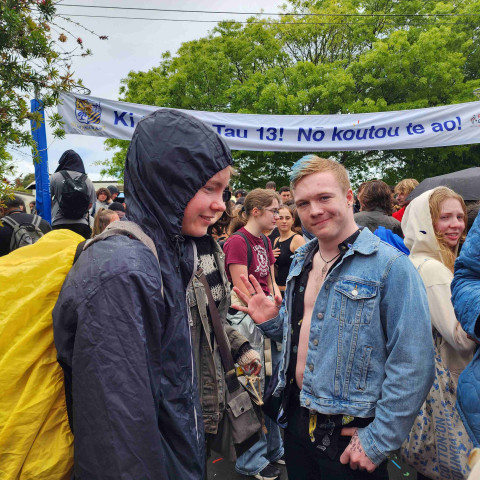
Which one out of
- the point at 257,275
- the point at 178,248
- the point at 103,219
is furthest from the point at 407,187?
the point at 178,248

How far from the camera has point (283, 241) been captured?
520cm

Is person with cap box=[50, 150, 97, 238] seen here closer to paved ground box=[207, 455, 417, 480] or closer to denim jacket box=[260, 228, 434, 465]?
paved ground box=[207, 455, 417, 480]


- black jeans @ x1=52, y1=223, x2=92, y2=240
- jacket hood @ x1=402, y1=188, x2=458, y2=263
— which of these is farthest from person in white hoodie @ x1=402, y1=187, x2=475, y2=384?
black jeans @ x1=52, y1=223, x2=92, y2=240

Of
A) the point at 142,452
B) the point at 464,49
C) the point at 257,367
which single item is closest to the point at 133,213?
the point at 142,452

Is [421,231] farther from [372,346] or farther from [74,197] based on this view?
[74,197]

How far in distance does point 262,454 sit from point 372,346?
6.94 feet

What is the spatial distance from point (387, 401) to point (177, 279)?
1089 millimetres

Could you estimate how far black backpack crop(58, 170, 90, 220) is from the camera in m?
4.54

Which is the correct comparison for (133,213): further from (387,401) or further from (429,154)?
(429,154)

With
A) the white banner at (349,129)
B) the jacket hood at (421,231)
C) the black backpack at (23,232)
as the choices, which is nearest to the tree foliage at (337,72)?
the white banner at (349,129)

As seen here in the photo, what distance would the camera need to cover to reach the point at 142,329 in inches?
41.0

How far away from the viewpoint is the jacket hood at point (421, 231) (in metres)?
2.54

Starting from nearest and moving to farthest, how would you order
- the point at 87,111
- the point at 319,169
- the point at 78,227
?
1. the point at 319,169
2. the point at 78,227
3. the point at 87,111

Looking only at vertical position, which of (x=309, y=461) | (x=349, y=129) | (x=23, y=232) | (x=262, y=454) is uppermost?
(x=349, y=129)
